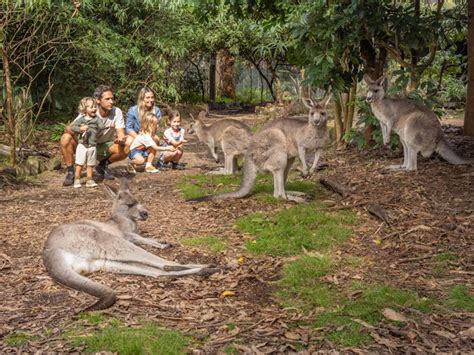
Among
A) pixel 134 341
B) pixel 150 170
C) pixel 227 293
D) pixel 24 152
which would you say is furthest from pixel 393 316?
pixel 24 152

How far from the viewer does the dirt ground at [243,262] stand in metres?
3.67

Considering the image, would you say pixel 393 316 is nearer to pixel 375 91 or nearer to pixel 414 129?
pixel 414 129

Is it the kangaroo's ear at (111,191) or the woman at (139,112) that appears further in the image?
the woman at (139,112)

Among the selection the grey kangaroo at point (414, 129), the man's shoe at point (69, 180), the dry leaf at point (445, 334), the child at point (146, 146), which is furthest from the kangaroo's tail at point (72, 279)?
the grey kangaroo at point (414, 129)

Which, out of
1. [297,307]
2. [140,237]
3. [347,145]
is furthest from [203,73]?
[297,307]

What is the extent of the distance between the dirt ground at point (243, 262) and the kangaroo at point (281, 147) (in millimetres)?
226

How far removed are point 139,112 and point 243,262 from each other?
15.2 ft

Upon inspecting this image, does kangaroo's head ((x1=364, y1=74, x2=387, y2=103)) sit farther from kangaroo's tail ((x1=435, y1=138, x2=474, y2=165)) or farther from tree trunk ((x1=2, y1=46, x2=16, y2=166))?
tree trunk ((x1=2, y1=46, x2=16, y2=166))

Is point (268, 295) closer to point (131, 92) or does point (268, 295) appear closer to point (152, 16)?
point (131, 92)

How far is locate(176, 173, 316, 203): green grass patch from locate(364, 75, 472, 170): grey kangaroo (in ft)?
3.88

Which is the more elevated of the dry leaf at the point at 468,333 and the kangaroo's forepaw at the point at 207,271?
the kangaroo's forepaw at the point at 207,271

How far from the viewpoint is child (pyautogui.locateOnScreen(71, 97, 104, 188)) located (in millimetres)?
7934

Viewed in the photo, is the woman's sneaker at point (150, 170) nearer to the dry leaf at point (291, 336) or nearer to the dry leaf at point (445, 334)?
the dry leaf at point (291, 336)

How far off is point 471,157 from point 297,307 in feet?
15.6
